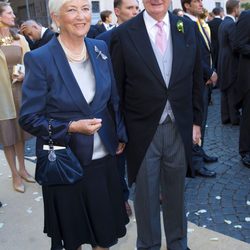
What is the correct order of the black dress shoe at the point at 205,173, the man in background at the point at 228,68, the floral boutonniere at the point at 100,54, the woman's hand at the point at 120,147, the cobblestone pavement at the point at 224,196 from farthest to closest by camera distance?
the man in background at the point at 228,68, the black dress shoe at the point at 205,173, the cobblestone pavement at the point at 224,196, the woman's hand at the point at 120,147, the floral boutonniere at the point at 100,54

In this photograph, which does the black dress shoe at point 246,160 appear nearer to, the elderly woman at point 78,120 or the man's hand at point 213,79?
the man's hand at point 213,79

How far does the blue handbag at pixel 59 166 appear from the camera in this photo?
2127 millimetres

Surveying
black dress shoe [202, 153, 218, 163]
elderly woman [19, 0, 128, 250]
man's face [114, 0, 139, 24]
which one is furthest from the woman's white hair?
black dress shoe [202, 153, 218, 163]

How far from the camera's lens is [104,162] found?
7.69 feet

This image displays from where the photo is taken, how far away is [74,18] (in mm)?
2080

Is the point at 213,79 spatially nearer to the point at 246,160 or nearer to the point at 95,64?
the point at 246,160

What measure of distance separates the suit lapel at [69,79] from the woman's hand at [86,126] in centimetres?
10

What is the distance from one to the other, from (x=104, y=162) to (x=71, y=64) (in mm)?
628

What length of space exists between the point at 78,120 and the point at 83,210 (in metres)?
0.56

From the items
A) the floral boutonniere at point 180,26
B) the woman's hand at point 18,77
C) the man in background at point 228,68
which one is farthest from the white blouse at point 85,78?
the man in background at point 228,68

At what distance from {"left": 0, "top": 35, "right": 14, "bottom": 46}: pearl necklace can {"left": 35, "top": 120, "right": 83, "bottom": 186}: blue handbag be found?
7.83 ft

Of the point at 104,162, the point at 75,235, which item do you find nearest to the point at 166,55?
the point at 104,162

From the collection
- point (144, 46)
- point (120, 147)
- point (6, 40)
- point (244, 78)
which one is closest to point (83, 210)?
point (120, 147)

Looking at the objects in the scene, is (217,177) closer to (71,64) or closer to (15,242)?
(15,242)
